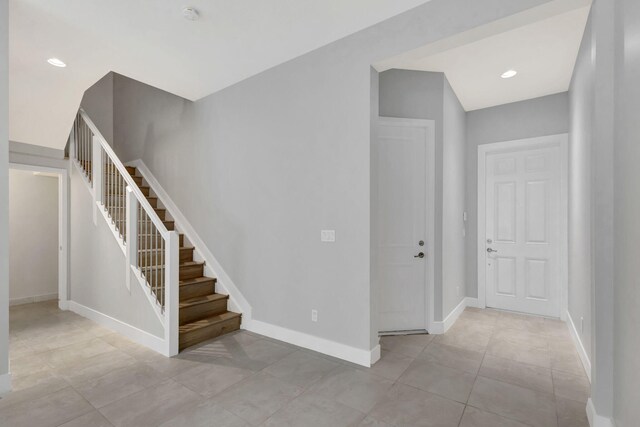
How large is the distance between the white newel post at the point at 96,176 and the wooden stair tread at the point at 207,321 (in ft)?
5.93

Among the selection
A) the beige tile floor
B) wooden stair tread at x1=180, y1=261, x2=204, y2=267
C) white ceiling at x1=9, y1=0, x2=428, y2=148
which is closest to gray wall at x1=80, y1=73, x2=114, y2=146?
white ceiling at x1=9, y1=0, x2=428, y2=148

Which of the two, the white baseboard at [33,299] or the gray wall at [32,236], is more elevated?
Result: the gray wall at [32,236]

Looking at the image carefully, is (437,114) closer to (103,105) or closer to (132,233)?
(132,233)

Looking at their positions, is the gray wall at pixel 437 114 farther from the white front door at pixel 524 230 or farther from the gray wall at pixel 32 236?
the gray wall at pixel 32 236

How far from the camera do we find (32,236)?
15.7 feet

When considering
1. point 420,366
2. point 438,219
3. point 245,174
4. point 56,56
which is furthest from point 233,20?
point 420,366

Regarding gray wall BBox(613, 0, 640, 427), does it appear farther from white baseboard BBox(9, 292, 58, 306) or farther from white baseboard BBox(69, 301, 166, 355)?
white baseboard BBox(9, 292, 58, 306)

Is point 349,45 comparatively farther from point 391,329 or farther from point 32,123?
point 32,123

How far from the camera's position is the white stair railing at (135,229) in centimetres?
286

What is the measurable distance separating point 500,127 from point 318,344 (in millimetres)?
3878

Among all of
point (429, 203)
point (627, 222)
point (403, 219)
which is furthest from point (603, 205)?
point (403, 219)

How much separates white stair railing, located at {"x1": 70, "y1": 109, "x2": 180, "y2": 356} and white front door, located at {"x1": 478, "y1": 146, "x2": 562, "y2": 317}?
4149mm

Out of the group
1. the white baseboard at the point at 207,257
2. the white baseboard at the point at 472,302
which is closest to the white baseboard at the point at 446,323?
the white baseboard at the point at 472,302

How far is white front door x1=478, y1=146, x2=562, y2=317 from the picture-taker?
4094 millimetres
